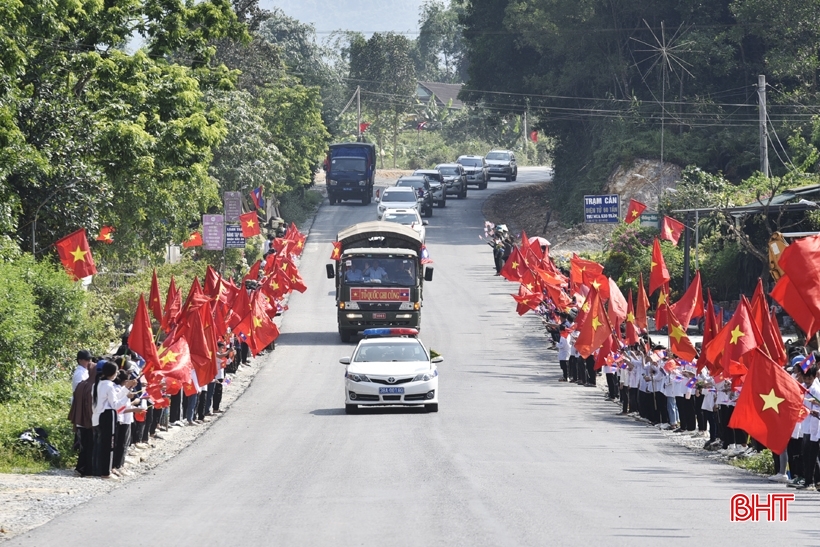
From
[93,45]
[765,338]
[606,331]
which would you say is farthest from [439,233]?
[765,338]

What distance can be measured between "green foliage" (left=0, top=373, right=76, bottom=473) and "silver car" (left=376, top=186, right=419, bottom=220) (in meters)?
32.7

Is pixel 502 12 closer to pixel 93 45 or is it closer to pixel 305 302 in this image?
pixel 305 302

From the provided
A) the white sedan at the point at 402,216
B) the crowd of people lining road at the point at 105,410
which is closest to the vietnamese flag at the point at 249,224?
the white sedan at the point at 402,216

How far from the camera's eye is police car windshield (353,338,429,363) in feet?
79.6

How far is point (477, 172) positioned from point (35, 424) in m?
60.2

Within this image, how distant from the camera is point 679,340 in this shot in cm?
2180

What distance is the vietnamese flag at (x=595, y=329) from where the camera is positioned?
24.8m

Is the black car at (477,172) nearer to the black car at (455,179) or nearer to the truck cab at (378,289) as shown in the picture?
the black car at (455,179)

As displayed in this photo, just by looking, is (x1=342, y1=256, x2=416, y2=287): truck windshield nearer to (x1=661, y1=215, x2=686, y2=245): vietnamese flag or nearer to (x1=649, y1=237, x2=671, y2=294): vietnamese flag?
(x1=661, y1=215, x2=686, y2=245): vietnamese flag

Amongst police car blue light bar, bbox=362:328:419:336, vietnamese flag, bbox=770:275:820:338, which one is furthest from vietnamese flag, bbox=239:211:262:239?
vietnamese flag, bbox=770:275:820:338

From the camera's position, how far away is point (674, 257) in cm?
4150

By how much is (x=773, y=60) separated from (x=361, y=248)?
24948 millimetres

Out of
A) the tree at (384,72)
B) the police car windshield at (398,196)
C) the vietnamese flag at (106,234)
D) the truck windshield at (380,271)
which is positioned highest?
the tree at (384,72)

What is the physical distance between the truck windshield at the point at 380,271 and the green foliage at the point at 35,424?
1236 centimetres
